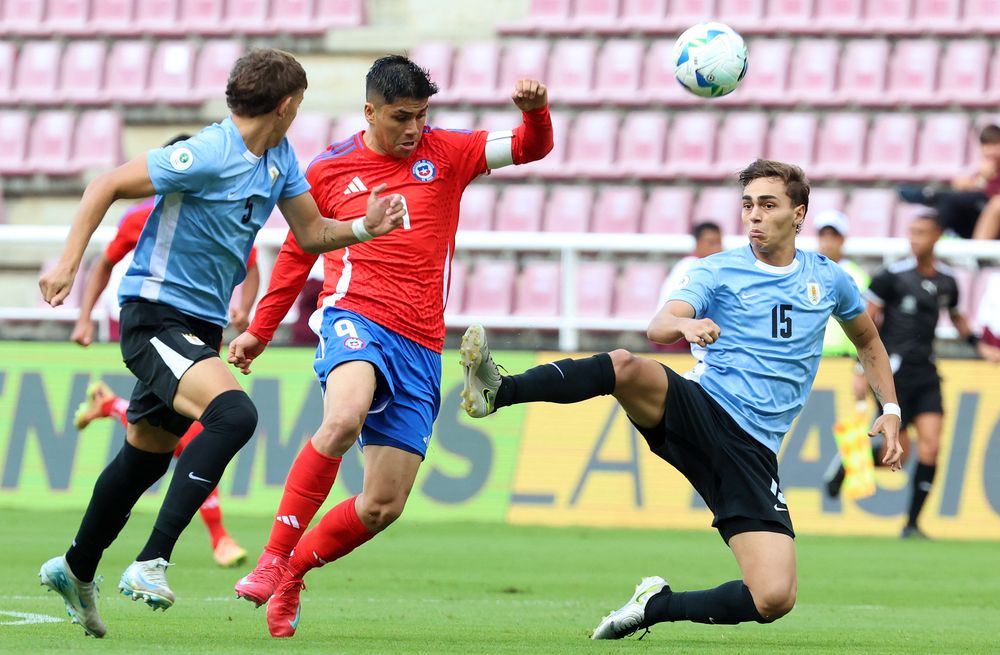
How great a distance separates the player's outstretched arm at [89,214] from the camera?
18.5ft

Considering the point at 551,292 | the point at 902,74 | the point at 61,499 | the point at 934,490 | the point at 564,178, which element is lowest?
the point at 61,499

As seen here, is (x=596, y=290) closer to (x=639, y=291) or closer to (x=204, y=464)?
(x=639, y=291)

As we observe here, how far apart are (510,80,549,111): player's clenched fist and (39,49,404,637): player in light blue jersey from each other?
3.12 feet

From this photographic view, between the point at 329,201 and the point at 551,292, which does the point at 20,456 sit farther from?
the point at 329,201

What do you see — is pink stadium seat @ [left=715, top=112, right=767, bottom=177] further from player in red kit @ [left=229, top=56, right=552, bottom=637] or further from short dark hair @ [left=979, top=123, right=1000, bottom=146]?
player in red kit @ [left=229, top=56, right=552, bottom=637]

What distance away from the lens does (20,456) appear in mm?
13070

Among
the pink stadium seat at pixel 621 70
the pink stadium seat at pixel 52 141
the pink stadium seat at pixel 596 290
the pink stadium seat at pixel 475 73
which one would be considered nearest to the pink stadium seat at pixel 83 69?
the pink stadium seat at pixel 52 141

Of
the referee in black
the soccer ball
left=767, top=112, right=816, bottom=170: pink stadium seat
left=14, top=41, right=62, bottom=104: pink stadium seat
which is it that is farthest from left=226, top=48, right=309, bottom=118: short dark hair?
left=14, top=41, right=62, bottom=104: pink stadium seat

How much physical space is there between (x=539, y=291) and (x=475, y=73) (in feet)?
11.4

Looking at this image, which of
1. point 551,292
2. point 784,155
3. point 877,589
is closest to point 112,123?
point 551,292

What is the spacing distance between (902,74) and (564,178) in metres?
3.75

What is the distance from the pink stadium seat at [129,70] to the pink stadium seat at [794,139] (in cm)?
734

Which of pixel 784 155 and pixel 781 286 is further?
pixel 784 155

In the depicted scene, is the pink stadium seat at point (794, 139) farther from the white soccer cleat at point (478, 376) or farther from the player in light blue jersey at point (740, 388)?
the white soccer cleat at point (478, 376)
